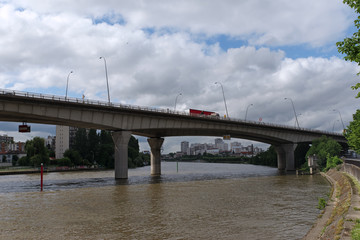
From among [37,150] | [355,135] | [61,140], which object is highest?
[61,140]

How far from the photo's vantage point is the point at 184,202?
101ft

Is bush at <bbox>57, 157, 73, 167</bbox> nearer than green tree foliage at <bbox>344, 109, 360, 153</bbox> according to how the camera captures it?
No

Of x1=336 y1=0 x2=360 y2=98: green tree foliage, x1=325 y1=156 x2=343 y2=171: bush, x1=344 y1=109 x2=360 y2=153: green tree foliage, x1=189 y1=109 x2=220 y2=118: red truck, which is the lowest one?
x1=325 y1=156 x2=343 y2=171: bush

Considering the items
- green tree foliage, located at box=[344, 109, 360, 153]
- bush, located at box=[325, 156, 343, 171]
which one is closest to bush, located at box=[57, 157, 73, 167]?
bush, located at box=[325, 156, 343, 171]

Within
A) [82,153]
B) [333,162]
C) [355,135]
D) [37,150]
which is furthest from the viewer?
[82,153]

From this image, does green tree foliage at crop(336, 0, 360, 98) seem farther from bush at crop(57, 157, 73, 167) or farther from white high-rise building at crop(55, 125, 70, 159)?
white high-rise building at crop(55, 125, 70, 159)

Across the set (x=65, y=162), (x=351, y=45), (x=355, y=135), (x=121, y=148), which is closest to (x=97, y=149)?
(x=65, y=162)

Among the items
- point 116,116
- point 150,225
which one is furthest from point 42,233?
point 116,116

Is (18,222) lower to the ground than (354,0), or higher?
lower

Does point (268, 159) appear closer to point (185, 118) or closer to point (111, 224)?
point (185, 118)

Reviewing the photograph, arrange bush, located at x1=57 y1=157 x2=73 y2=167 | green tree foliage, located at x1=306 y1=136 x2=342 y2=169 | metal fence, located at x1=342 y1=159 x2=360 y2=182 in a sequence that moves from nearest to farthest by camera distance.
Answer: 1. metal fence, located at x1=342 y1=159 x2=360 y2=182
2. green tree foliage, located at x1=306 y1=136 x2=342 y2=169
3. bush, located at x1=57 y1=157 x2=73 y2=167

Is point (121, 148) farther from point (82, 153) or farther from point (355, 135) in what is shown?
point (82, 153)

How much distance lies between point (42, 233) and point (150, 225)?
21.4ft

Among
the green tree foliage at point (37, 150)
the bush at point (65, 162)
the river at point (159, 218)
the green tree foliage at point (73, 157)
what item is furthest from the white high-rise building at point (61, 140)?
the river at point (159, 218)
